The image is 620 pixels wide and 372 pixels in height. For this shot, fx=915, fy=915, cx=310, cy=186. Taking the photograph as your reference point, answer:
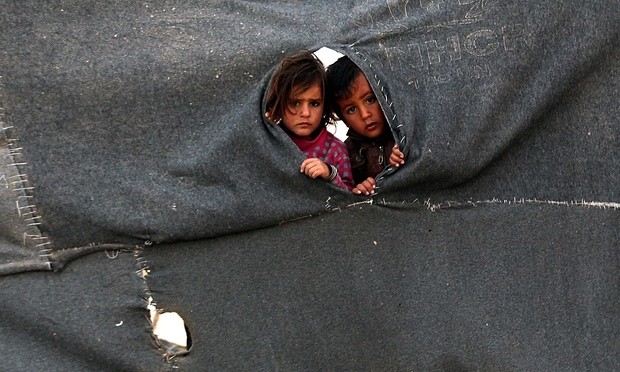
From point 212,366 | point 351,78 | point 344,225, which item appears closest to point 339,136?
point 351,78

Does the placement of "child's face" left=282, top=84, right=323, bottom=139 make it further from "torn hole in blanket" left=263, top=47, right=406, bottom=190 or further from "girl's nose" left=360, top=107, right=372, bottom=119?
"girl's nose" left=360, top=107, right=372, bottom=119

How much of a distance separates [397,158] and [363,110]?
0.24 metres

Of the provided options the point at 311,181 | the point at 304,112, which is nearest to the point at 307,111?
the point at 304,112

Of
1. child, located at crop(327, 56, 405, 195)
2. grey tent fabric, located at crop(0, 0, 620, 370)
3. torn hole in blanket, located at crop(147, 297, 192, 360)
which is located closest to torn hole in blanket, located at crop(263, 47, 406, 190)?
child, located at crop(327, 56, 405, 195)

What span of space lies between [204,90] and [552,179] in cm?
85

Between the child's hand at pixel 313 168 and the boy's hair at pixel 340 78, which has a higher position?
the boy's hair at pixel 340 78

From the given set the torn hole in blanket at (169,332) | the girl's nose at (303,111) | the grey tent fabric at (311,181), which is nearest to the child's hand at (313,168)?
the grey tent fabric at (311,181)

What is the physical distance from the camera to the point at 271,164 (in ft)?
6.48

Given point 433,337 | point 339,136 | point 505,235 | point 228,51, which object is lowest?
point 433,337

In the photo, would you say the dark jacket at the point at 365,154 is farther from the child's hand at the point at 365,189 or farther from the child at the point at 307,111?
the child's hand at the point at 365,189

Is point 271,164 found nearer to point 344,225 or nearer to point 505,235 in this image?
point 344,225

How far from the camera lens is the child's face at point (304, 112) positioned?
7.20ft

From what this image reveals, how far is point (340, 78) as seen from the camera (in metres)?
2.23

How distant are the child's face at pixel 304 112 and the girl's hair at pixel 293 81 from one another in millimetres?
11
